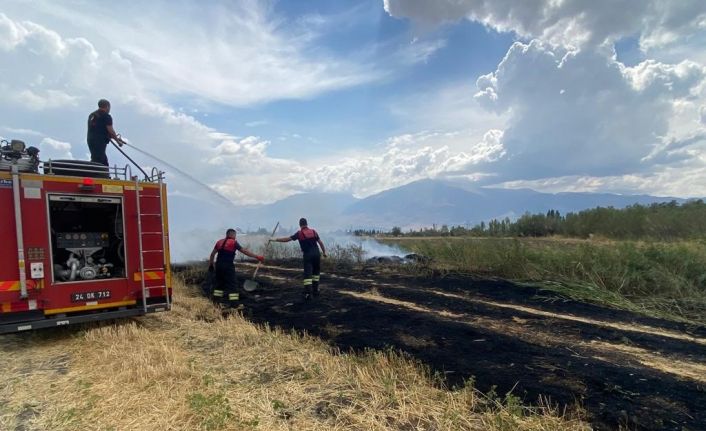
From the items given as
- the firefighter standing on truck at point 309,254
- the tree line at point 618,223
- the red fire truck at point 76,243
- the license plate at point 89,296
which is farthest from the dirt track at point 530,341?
the tree line at point 618,223

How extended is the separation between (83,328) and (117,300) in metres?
1.00

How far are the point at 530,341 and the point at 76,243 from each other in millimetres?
8001

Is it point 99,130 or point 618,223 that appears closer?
point 99,130

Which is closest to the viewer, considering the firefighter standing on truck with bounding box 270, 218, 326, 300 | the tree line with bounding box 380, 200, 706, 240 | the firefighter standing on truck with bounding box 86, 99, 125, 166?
the firefighter standing on truck with bounding box 86, 99, 125, 166

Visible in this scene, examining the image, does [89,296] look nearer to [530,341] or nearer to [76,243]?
[76,243]

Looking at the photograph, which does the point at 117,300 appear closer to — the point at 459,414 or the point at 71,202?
the point at 71,202

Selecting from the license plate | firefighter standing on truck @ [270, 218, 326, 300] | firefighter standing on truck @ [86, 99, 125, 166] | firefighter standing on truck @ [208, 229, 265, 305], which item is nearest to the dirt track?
firefighter standing on truck @ [270, 218, 326, 300]

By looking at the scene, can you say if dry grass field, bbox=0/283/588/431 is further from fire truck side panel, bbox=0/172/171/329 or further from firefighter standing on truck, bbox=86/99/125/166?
firefighter standing on truck, bbox=86/99/125/166

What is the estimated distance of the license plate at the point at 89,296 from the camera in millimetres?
6840

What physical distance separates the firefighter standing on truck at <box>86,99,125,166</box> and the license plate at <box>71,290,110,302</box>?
3072 mm

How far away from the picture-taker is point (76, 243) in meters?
7.37

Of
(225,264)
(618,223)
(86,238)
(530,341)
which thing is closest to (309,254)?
(225,264)

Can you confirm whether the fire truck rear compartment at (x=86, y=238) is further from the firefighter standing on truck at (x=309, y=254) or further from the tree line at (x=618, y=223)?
the tree line at (x=618, y=223)

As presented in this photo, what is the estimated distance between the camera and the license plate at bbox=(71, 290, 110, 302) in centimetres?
684
